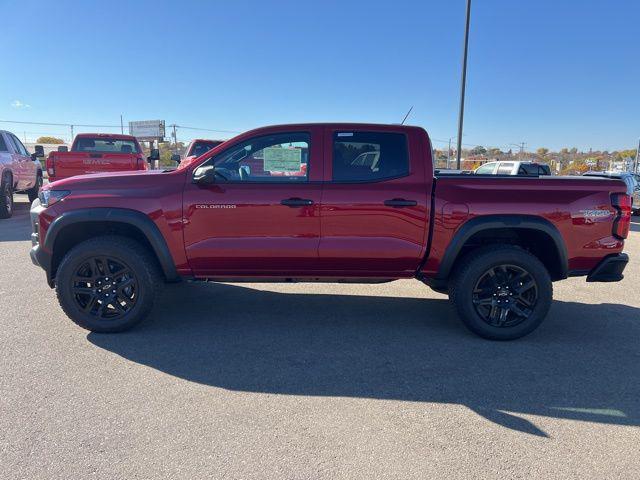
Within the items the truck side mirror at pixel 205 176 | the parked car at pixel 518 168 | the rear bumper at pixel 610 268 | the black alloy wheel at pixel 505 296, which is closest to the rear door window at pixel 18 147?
the truck side mirror at pixel 205 176

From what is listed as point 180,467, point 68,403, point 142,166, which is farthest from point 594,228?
point 142,166

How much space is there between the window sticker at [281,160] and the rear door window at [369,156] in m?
0.33

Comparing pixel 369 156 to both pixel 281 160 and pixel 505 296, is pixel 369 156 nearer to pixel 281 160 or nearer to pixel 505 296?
pixel 281 160

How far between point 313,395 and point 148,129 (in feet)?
215

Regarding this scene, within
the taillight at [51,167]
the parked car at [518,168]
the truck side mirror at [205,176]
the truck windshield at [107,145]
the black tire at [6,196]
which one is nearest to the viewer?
the truck side mirror at [205,176]

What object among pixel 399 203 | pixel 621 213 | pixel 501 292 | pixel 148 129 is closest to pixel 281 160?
pixel 399 203

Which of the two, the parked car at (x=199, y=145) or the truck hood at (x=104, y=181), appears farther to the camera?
the parked car at (x=199, y=145)

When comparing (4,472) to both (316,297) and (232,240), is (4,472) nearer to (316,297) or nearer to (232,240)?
(232,240)

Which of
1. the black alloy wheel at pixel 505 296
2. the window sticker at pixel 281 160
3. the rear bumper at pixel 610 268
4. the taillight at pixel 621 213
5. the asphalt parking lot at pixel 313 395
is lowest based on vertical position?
the asphalt parking lot at pixel 313 395

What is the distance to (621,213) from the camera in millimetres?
4098

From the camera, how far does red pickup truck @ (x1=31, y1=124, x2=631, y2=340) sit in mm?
4066

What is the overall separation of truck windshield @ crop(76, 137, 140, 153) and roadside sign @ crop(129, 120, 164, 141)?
5158 centimetres

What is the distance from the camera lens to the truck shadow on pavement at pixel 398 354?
3223mm

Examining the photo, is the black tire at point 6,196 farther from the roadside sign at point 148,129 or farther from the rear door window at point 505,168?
the roadside sign at point 148,129
